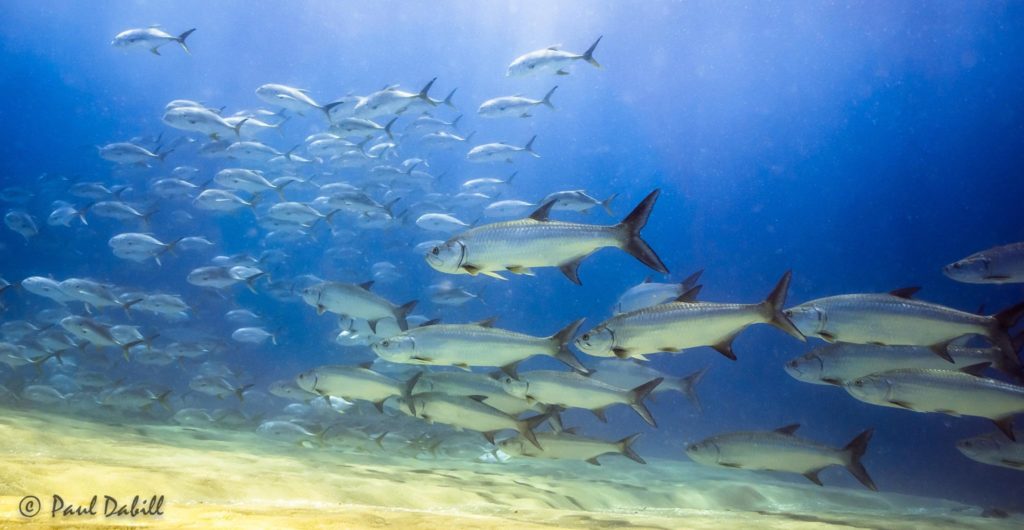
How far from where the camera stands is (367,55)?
46344 mm

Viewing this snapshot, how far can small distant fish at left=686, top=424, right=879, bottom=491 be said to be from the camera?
4.97 meters

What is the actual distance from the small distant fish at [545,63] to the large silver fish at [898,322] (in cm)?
669

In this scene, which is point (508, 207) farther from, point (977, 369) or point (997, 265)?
point (977, 369)

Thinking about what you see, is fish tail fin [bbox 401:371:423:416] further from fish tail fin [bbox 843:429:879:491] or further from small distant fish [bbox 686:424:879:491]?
fish tail fin [bbox 843:429:879:491]

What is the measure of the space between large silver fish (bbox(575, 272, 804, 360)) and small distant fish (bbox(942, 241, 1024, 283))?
3210 mm

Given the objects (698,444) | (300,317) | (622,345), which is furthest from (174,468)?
(300,317)

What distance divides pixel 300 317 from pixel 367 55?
2615 cm

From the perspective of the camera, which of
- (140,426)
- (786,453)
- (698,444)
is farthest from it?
(140,426)

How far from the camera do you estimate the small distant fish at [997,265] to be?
5.52 m

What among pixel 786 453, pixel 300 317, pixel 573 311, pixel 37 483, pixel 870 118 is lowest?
pixel 37 483

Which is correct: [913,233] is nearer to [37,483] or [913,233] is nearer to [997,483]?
[997,483]

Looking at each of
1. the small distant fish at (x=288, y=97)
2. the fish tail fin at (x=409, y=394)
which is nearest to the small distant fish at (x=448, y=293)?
the small distant fish at (x=288, y=97)

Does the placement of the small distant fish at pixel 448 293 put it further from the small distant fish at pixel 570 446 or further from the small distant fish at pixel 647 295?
the small distant fish at pixel 570 446

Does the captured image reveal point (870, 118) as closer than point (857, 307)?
No
